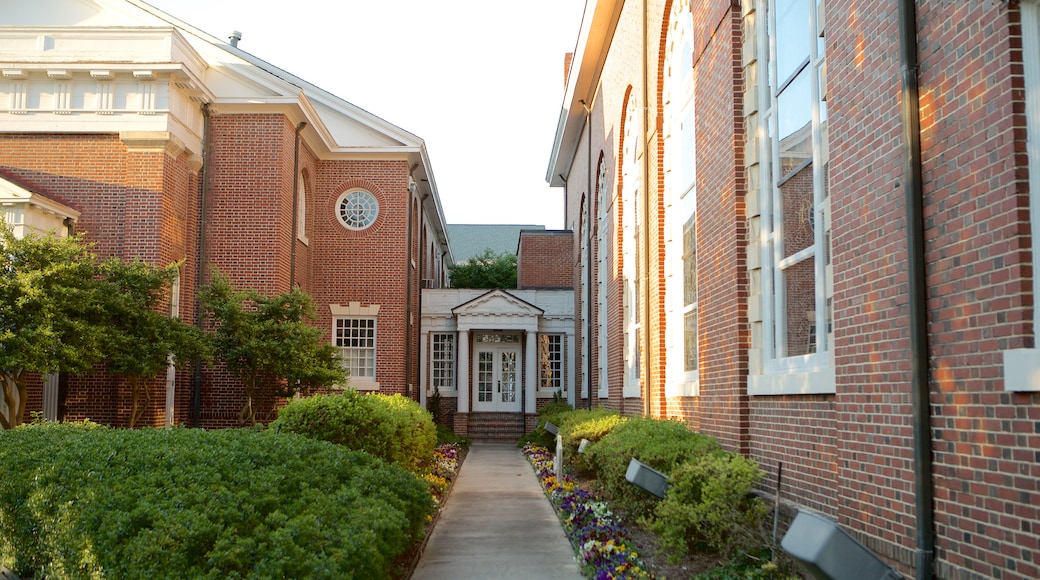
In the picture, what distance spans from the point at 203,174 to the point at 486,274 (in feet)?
103

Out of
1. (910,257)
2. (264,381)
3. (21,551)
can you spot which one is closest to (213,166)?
(264,381)

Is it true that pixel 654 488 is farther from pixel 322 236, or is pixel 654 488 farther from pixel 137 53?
pixel 322 236

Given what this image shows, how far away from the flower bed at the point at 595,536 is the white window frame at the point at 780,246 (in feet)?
6.51

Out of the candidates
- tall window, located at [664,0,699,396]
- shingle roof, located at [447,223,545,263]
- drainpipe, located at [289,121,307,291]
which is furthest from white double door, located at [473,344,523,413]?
shingle roof, located at [447,223,545,263]

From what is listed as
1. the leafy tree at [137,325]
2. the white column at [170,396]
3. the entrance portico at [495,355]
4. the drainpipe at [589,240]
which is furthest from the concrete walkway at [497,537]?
the entrance portico at [495,355]

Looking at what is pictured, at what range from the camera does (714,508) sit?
714cm

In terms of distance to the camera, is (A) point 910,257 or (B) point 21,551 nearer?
(A) point 910,257

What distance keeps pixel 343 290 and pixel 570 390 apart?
25.7ft

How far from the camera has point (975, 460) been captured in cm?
444

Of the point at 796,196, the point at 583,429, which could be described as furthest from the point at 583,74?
the point at 796,196

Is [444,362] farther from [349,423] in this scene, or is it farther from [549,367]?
[349,423]

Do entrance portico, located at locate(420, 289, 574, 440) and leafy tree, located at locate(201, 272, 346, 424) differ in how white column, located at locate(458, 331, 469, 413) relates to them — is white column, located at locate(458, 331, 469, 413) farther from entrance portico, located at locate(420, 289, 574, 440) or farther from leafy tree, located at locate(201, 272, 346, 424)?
leafy tree, located at locate(201, 272, 346, 424)

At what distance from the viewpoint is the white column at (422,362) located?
27.5m

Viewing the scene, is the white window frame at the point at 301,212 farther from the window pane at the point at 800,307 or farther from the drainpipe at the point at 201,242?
the window pane at the point at 800,307
